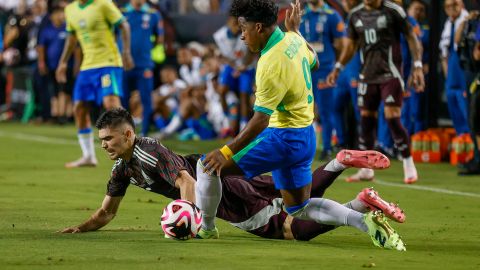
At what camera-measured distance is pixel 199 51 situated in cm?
2428

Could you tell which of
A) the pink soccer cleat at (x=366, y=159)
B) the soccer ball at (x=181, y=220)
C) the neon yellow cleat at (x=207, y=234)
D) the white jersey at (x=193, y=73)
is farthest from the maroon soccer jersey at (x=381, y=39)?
the white jersey at (x=193, y=73)

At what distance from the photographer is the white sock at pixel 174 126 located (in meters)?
21.5

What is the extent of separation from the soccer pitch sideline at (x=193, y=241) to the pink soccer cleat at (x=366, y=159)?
0.60 m

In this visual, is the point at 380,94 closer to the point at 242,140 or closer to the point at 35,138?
the point at 242,140

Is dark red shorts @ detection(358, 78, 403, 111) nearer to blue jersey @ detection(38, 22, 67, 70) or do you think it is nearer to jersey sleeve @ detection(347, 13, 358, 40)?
jersey sleeve @ detection(347, 13, 358, 40)

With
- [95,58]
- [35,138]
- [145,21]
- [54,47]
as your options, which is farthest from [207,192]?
[54,47]

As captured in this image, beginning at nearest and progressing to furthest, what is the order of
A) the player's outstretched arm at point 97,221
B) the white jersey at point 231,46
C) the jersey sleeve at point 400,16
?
the player's outstretched arm at point 97,221
the jersey sleeve at point 400,16
the white jersey at point 231,46

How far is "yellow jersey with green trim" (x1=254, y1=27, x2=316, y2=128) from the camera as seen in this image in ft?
25.7

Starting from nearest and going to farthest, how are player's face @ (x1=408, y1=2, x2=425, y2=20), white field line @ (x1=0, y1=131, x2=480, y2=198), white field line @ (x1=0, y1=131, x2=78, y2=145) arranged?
white field line @ (x1=0, y1=131, x2=480, y2=198)
player's face @ (x1=408, y1=2, x2=425, y2=20)
white field line @ (x1=0, y1=131, x2=78, y2=145)

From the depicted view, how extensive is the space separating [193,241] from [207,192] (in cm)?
46

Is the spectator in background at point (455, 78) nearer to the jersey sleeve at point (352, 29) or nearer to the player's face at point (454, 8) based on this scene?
the player's face at point (454, 8)

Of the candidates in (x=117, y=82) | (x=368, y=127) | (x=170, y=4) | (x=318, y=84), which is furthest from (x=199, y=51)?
(x=368, y=127)

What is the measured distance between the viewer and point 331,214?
8.29 m

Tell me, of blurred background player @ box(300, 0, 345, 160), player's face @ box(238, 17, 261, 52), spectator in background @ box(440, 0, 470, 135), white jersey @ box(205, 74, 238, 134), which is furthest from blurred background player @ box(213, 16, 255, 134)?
Result: player's face @ box(238, 17, 261, 52)
